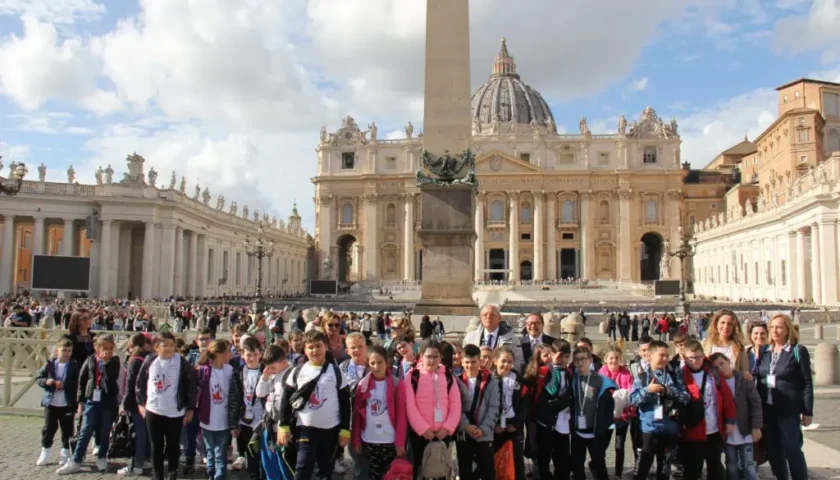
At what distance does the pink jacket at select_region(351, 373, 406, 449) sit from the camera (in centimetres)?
567

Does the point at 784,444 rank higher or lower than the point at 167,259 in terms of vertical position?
lower

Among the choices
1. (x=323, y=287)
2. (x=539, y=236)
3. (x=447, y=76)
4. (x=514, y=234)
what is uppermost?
(x=514, y=234)

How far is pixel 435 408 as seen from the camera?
563cm

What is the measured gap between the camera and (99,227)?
4197cm

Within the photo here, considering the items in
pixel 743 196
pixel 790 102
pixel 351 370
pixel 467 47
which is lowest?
pixel 351 370

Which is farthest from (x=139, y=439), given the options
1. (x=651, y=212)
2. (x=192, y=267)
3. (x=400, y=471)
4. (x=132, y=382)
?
(x=651, y=212)

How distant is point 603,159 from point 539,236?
11.3 metres

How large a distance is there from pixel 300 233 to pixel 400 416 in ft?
247

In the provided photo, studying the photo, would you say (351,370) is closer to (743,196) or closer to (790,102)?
(790,102)

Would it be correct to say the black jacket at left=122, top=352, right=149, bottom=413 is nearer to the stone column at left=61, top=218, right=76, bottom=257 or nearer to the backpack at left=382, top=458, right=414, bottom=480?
the backpack at left=382, top=458, right=414, bottom=480

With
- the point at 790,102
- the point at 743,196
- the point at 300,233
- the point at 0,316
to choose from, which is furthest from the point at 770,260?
the point at 300,233

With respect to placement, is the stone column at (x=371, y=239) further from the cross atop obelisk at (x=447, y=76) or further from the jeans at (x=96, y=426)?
the jeans at (x=96, y=426)

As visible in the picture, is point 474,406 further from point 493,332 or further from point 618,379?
point 618,379

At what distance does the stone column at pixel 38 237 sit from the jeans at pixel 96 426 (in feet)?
129
